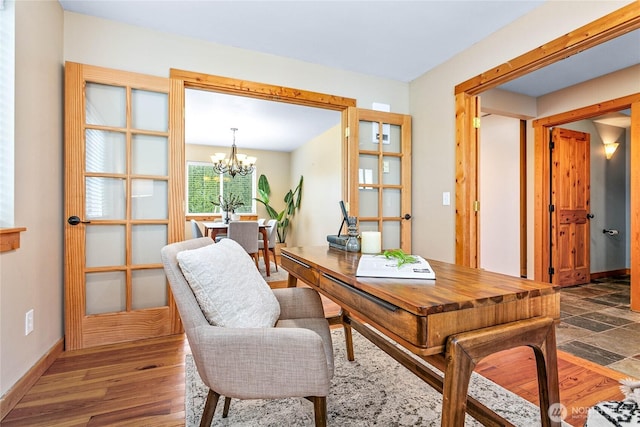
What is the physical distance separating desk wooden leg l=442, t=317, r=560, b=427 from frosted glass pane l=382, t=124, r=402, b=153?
249cm

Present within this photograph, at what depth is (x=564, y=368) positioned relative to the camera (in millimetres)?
1897

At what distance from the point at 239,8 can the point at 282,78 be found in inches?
28.7

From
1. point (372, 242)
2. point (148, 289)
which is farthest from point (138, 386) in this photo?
point (372, 242)

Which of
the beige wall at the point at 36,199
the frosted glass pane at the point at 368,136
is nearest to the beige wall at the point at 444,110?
the frosted glass pane at the point at 368,136

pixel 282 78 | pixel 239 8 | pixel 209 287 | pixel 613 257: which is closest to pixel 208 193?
pixel 282 78

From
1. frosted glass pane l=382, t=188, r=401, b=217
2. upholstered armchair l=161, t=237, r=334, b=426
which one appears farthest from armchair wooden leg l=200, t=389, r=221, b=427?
frosted glass pane l=382, t=188, r=401, b=217

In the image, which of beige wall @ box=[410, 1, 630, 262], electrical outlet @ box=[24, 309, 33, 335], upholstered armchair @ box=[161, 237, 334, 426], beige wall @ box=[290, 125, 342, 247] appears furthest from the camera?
beige wall @ box=[290, 125, 342, 247]

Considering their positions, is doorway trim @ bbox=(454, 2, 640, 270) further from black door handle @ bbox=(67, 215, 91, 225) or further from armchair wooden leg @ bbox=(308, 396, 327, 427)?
black door handle @ bbox=(67, 215, 91, 225)

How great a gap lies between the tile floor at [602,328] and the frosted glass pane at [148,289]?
9.66ft

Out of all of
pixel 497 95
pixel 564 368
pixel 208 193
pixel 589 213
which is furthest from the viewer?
pixel 208 193

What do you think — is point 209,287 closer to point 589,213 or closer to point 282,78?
point 282,78

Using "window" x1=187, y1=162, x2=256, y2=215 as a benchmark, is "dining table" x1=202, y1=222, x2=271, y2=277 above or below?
below

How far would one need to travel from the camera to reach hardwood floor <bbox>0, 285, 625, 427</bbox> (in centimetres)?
147

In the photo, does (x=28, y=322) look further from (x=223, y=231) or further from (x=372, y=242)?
(x=223, y=231)
